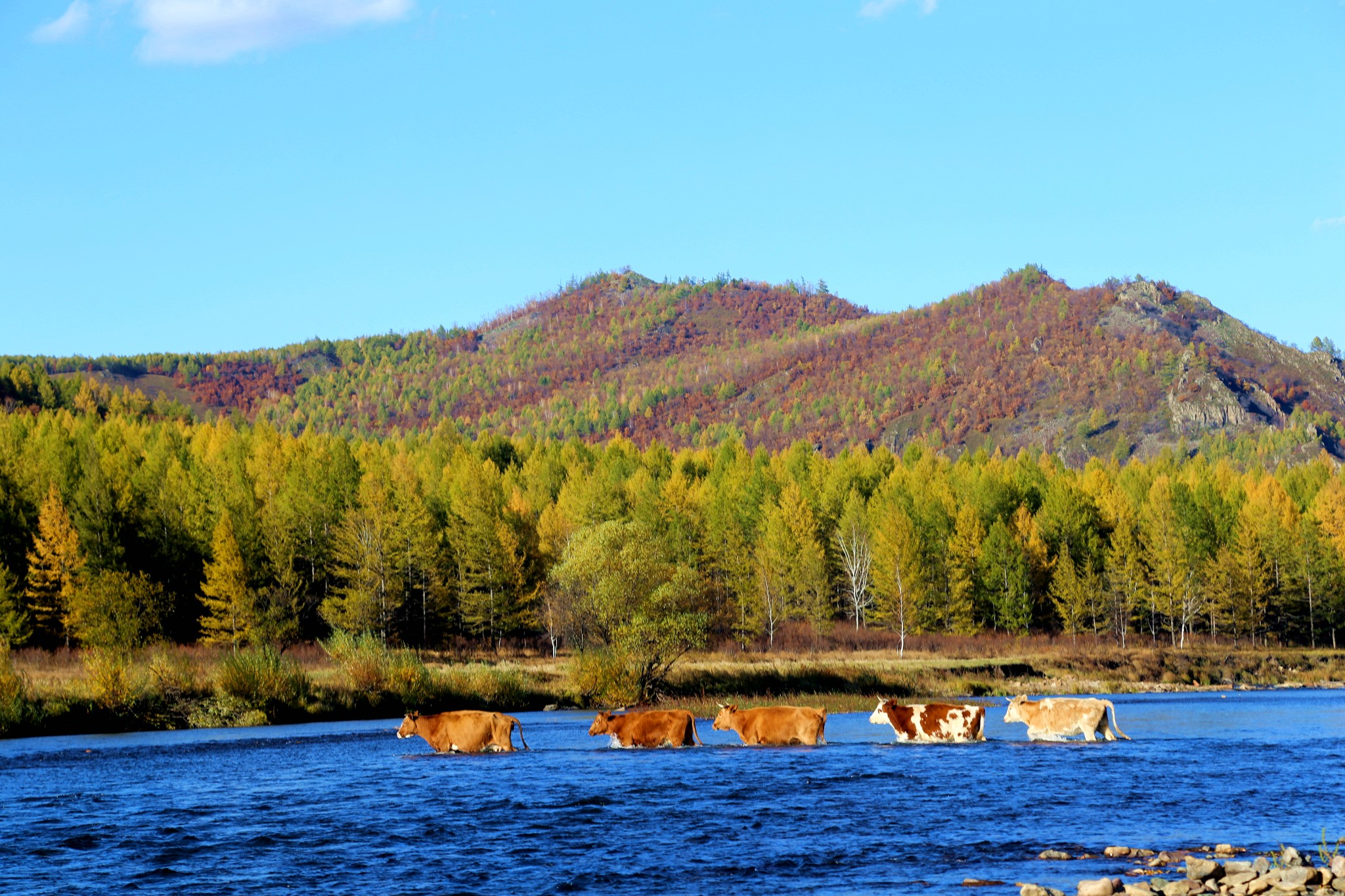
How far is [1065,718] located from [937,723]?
11.8 ft

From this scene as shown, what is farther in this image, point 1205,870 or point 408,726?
point 408,726

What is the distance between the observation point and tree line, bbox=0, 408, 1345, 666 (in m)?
67.9

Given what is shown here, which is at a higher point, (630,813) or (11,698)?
(11,698)

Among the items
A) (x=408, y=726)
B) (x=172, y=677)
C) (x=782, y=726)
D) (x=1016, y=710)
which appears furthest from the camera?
(x=172, y=677)

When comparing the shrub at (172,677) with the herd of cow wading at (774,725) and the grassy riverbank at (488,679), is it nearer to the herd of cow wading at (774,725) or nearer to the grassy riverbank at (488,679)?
the grassy riverbank at (488,679)

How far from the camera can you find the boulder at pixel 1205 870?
1450 cm

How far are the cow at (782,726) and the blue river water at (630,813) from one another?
898mm

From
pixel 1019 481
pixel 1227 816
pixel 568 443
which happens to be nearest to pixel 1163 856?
pixel 1227 816

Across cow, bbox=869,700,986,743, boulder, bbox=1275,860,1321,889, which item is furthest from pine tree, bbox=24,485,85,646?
boulder, bbox=1275,860,1321,889

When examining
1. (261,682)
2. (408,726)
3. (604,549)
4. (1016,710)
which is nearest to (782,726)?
(1016,710)

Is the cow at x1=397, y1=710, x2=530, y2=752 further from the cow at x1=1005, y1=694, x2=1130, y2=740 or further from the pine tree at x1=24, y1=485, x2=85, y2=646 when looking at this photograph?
the pine tree at x1=24, y1=485, x2=85, y2=646

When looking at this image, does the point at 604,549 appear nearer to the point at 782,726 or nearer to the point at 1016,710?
the point at 782,726

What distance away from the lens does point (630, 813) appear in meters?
21.3

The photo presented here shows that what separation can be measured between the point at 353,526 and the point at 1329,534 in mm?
75027
